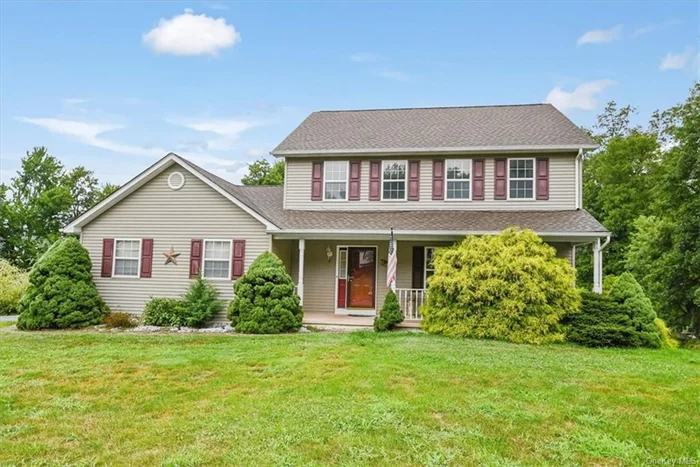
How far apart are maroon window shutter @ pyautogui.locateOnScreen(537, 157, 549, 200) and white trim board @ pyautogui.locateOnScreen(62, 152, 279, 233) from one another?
775 centimetres

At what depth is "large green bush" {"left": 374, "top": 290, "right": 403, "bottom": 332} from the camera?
35.3 ft

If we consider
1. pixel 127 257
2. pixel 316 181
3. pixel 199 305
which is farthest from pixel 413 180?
pixel 127 257

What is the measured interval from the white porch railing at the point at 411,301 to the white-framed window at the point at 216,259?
491 cm

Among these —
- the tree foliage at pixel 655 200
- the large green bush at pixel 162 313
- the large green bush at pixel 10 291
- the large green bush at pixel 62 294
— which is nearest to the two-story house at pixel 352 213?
the large green bush at pixel 162 313

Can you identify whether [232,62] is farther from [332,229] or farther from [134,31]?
[332,229]

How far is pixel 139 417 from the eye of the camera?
15.5 feet

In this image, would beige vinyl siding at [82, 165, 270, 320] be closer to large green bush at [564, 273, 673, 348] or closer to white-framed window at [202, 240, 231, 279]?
white-framed window at [202, 240, 231, 279]

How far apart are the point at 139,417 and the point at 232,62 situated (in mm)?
17857

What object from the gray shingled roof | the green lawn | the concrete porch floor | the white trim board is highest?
the gray shingled roof

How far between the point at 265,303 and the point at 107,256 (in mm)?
5480

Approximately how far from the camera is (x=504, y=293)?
9.77 meters

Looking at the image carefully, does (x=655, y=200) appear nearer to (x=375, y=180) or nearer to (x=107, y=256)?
(x=375, y=180)

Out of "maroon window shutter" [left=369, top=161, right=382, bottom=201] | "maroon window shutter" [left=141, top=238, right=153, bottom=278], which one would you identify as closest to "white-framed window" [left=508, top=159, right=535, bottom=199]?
"maroon window shutter" [left=369, top=161, right=382, bottom=201]

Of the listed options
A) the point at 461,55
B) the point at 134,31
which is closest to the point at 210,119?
the point at 134,31
